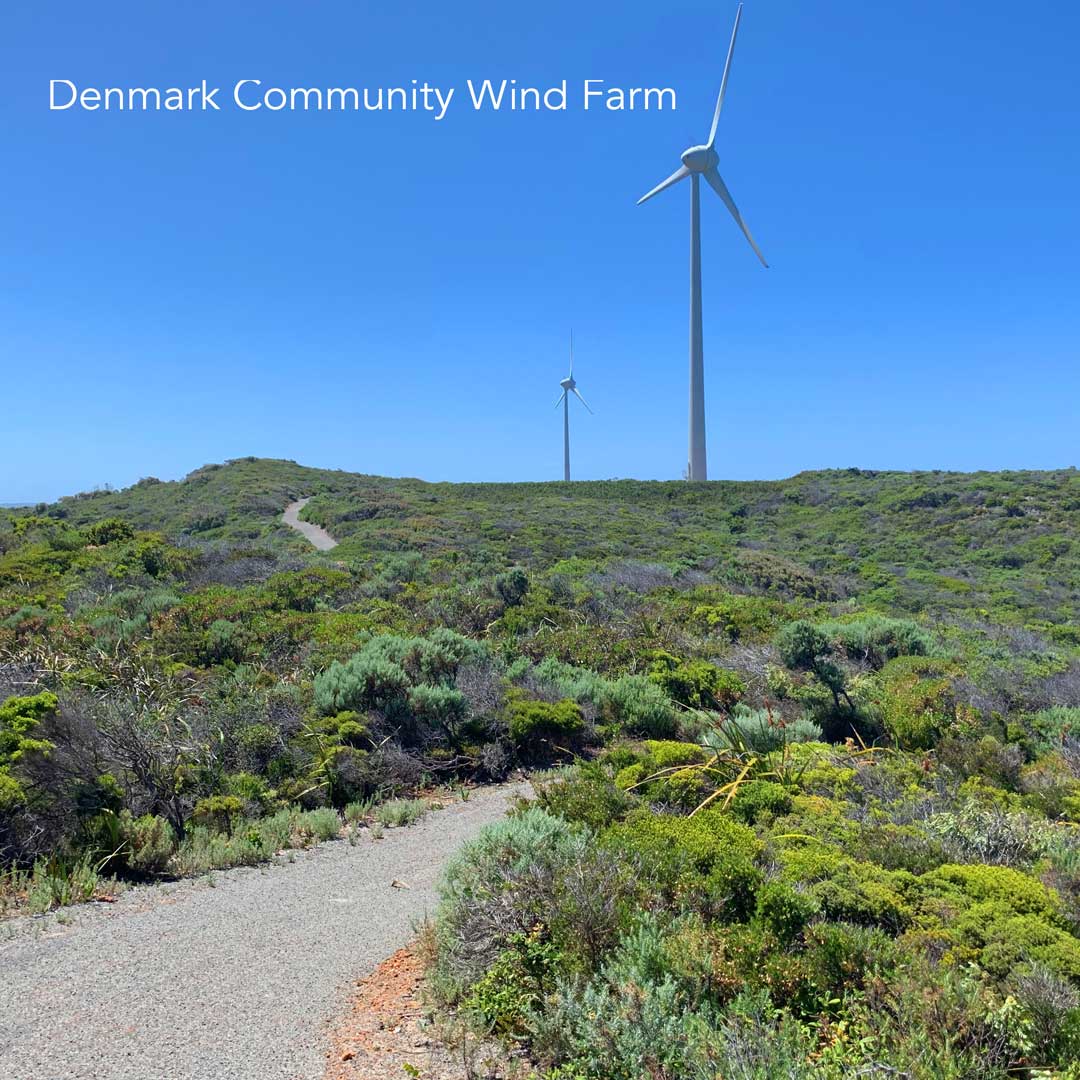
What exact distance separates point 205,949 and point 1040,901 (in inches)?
185

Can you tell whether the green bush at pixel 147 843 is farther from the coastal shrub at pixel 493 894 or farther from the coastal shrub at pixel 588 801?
the coastal shrub at pixel 588 801

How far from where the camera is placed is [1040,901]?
13.6ft

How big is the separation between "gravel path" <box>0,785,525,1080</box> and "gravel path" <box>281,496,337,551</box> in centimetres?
2293

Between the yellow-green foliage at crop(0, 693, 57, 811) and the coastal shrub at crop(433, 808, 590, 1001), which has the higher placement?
the yellow-green foliage at crop(0, 693, 57, 811)

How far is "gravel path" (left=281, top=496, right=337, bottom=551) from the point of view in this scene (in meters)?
31.3

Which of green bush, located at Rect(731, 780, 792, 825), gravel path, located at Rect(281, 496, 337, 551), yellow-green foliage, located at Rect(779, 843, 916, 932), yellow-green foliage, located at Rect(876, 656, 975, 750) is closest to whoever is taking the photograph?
yellow-green foliage, located at Rect(779, 843, 916, 932)

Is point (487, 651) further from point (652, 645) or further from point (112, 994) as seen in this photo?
point (112, 994)

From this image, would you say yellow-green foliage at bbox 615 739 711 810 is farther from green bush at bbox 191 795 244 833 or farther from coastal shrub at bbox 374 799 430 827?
green bush at bbox 191 795 244 833

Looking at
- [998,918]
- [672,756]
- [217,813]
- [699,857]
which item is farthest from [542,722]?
[998,918]

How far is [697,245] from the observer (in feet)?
152

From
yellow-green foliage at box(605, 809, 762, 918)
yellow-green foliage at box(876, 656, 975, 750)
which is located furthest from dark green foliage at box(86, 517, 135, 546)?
yellow-green foliage at box(605, 809, 762, 918)

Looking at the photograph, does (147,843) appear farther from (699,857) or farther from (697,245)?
(697,245)

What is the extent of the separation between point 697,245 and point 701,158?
4.64 metres

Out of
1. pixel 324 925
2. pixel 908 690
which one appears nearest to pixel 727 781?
pixel 324 925
